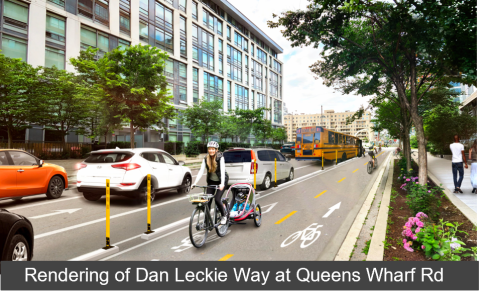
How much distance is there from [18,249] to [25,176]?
238 inches

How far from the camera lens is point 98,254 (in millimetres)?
4266

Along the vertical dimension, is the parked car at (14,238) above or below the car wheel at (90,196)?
above

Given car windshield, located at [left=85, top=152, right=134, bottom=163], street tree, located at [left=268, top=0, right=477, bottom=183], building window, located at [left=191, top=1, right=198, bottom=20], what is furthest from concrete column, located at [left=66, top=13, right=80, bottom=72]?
street tree, located at [left=268, top=0, right=477, bottom=183]

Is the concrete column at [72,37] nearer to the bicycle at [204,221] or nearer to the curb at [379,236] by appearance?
the bicycle at [204,221]

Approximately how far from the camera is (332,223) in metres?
6.20

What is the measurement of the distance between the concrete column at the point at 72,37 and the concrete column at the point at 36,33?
203cm

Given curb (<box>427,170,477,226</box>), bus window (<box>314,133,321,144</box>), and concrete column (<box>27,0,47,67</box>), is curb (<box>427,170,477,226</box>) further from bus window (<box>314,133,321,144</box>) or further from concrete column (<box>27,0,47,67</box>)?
concrete column (<box>27,0,47,67</box>)

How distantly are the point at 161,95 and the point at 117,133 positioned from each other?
62.8 feet

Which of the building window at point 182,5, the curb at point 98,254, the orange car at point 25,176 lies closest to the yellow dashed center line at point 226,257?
the curb at point 98,254

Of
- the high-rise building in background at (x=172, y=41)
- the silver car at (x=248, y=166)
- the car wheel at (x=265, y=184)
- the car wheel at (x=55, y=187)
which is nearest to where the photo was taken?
the car wheel at (x=55, y=187)

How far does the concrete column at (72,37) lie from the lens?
26500 millimetres

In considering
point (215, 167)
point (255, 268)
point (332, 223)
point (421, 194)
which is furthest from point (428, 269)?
point (421, 194)

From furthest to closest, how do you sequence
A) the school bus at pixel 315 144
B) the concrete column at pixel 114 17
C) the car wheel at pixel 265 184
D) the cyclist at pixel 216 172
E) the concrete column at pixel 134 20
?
the concrete column at pixel 134 20, the concrete column at pixel 114 17, the school bus at pixel 315 144, the car wheel at pixel 265 184, the cyclist at pixel 216 172

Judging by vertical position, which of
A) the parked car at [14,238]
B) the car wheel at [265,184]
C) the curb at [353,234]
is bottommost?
the curb at [353,234]
